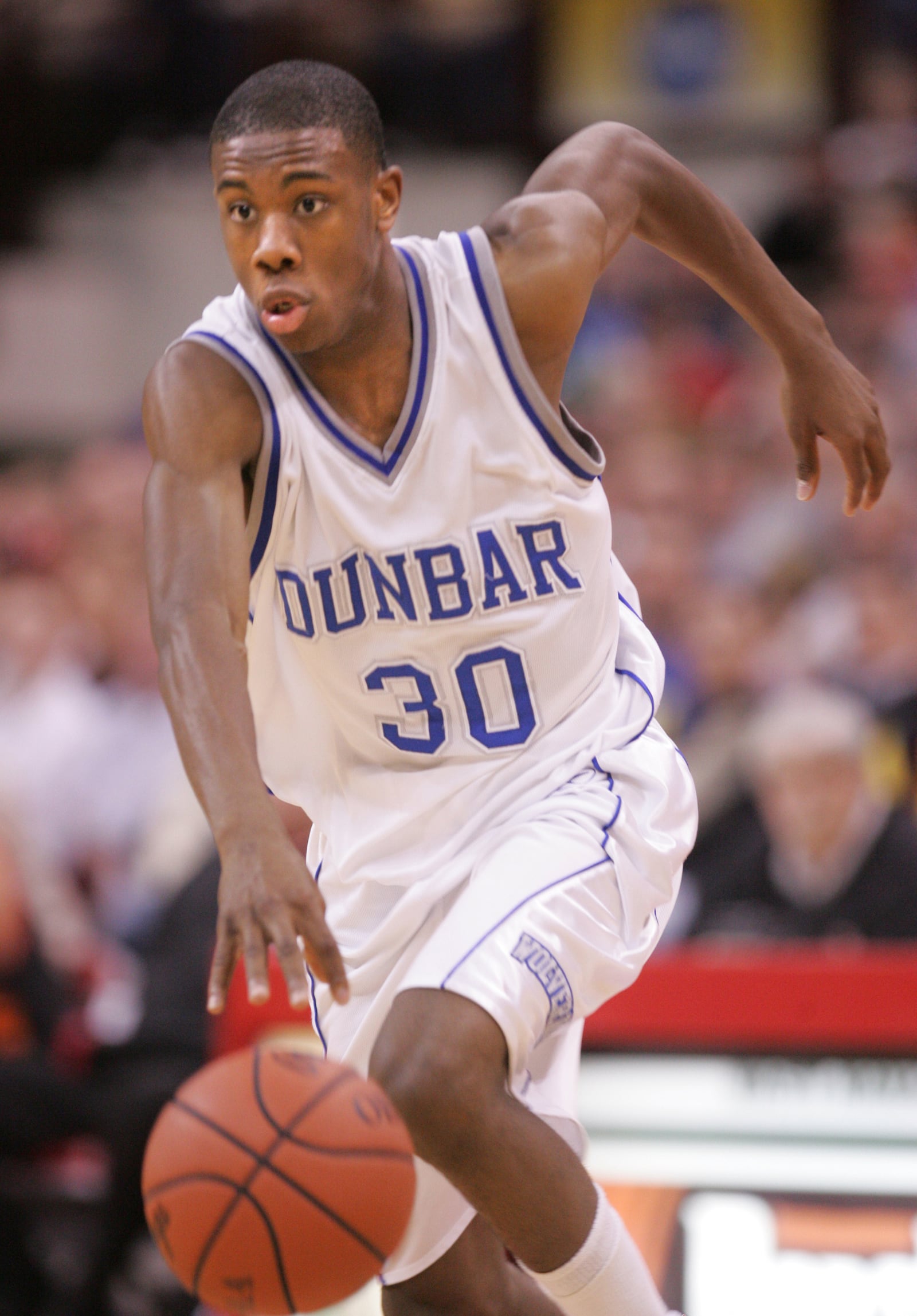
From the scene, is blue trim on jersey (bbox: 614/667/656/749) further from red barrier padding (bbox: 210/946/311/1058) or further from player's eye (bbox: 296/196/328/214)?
red barrier padding (bbox: 210/946/311/1058)

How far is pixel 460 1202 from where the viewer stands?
11.5ft

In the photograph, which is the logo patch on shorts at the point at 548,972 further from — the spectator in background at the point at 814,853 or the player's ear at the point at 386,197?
the spectator in background at the point at 814,853

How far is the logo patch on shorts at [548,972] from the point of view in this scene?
3035 mm

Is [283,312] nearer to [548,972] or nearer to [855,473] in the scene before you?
[548,972]

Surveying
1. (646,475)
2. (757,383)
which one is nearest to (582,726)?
(646,475)

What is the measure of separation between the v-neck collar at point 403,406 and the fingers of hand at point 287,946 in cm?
97

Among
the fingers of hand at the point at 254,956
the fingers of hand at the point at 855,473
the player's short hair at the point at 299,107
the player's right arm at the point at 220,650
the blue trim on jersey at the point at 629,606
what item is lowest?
the blue trim on jersey at the point at 629,606

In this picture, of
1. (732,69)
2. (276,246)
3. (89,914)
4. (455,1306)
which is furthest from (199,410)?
(732,69)

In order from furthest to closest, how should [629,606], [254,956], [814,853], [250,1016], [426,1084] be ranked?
[814,853], [250,1016], [629,606], [426,1084], [254,956]

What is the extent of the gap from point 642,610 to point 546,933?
15.0 feet

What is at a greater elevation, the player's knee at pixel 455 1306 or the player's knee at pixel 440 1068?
the player's knee at pixel 440 1068

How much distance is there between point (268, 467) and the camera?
3.30 m

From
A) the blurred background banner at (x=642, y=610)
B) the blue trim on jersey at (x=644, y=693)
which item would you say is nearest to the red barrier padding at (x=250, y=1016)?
the blurred background banner at (x=642, y=610)

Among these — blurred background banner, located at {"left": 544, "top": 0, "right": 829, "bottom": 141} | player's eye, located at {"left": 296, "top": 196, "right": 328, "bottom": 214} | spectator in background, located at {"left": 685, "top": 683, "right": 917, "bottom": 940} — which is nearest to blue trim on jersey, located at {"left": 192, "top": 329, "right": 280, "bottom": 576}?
player's eye, located at {"left": 296, "top": 196, "right": 328, "bottom": 214}
